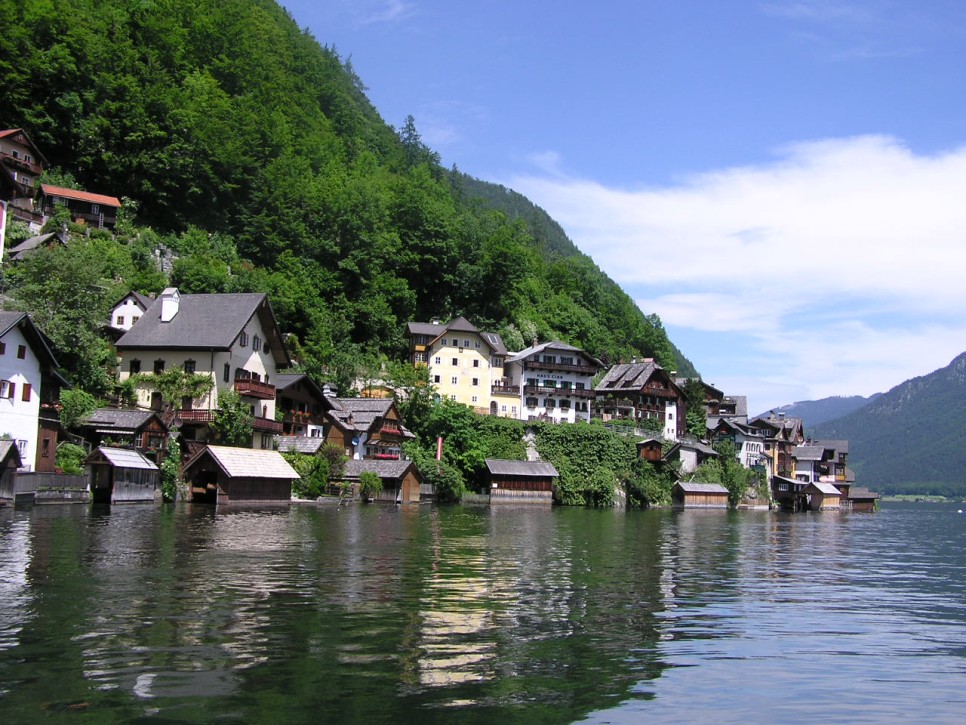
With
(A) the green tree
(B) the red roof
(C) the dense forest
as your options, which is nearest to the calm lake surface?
(A) the green tree

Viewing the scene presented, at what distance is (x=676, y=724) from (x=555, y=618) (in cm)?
738

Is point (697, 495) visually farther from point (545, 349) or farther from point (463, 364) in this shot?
point (463, 364)

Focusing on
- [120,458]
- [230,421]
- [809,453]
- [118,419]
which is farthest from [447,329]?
[809,453]

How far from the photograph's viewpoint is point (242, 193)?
351 feet

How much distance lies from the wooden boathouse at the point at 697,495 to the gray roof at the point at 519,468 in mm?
17720

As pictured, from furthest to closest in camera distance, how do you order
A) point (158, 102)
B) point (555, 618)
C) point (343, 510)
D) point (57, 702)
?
1. point (158, 102)
2. point (343, 510)
3. point (555, 618)
4. point (57, 702)

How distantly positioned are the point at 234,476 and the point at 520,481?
3998 cm

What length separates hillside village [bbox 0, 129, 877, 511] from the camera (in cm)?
5025

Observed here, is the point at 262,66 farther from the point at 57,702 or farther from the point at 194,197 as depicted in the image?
the point at 57,702

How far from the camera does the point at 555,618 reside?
2003 centimetres

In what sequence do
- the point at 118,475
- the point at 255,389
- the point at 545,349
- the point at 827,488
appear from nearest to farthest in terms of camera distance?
the point at 118,475 → the point at 255,389 → the point at 545,349 → the point at 827,488

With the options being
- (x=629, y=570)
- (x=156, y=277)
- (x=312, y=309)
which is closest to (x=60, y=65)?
(x=156, y=277)

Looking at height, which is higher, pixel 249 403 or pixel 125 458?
pixel 249 403

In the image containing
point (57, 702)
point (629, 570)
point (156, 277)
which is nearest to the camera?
point (57, 702)
